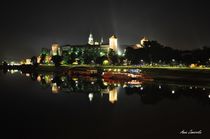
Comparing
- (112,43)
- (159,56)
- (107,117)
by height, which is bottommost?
(107,117)

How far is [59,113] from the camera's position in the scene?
20.8 m

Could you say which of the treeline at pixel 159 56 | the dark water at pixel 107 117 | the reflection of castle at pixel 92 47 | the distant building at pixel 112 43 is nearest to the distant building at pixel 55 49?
the reflection of castle at pixel 92 47

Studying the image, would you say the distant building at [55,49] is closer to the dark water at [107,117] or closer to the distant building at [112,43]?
the distant building at [112,43]

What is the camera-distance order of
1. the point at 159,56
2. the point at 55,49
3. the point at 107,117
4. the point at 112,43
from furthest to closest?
the point at 55,49, the point at 112,43, the point at 159,56, the point at 107,117

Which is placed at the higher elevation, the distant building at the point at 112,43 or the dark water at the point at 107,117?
the distant building at the point at 112,43

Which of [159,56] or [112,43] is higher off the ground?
[112,43]

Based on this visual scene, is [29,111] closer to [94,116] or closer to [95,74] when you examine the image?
[94,116]

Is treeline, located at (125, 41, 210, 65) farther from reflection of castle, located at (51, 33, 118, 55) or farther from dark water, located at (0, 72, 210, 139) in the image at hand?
dark water, located at (0, 72, 210, 139)

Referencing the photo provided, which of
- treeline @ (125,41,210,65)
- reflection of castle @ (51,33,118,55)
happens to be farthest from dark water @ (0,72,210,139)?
reflection of castle @ (51,33,118,55)

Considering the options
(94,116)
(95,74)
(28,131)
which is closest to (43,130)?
(28,131)

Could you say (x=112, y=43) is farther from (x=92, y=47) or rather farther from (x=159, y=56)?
(x=159, y=56)

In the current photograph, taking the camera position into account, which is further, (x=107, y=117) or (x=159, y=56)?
(x=159, y=56)

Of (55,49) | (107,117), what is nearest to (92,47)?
(55,49)

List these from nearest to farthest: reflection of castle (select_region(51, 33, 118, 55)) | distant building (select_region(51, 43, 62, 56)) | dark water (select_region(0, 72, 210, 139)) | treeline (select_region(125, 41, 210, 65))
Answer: dark water (select_region(0, 72, 210, 139)), treeline (select_region(125, 41, 210, 65)), reflection of castle (select_region(51, 33, 118, 55)), distant building (select_region(51, 43, 62, 56))
